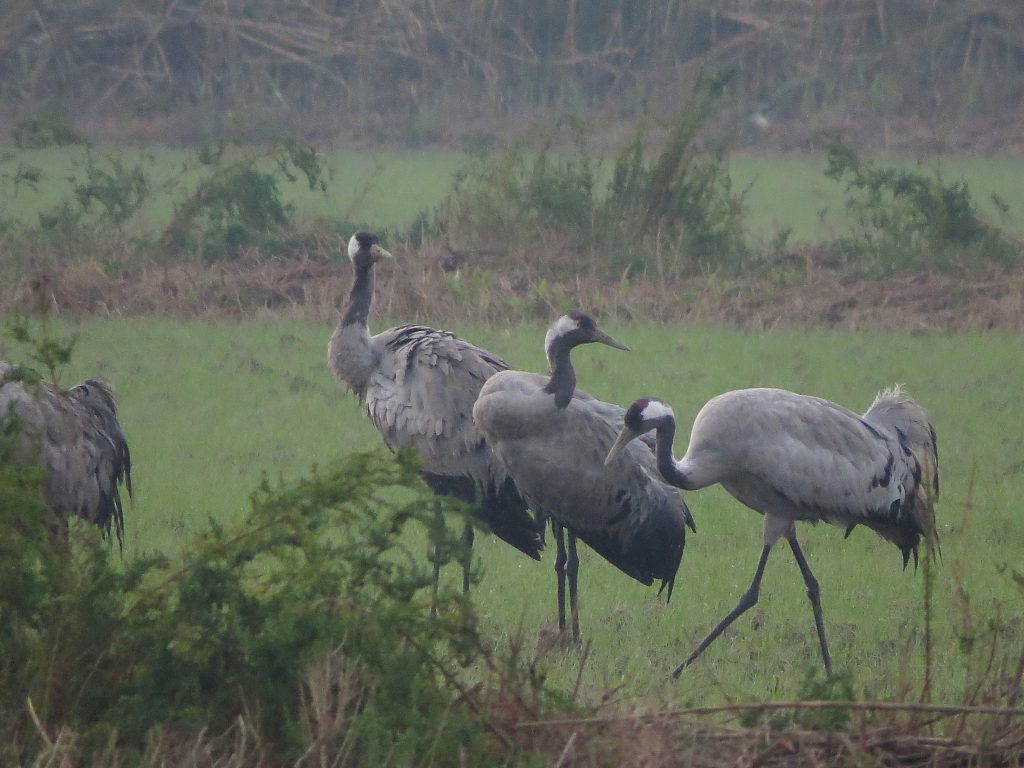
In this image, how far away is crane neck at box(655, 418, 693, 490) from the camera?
585 centimetres

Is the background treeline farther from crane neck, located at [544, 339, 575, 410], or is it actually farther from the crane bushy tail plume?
the crane bushy tail plume

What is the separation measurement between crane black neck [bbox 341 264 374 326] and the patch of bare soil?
458 cm

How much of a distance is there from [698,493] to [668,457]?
249cm

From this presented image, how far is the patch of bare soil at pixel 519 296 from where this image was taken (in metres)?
12.9

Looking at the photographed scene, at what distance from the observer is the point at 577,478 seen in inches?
250

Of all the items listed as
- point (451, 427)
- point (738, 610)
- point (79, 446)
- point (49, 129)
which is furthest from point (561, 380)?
point (49, 129)

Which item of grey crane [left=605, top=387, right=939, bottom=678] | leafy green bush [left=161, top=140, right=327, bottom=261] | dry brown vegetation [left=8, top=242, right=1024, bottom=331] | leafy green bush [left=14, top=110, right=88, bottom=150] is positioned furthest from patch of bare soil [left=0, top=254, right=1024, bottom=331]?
grey crane [left=605, top=387, right=939, bottom=678]

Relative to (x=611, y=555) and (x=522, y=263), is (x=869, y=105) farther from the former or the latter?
(x=611, y=555)

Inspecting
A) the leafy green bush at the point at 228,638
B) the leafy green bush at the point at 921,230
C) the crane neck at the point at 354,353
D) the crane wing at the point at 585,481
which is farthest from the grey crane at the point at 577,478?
the leafy green bush at the point at 921,230

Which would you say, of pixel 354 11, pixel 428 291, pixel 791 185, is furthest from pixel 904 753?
pixel 354 11

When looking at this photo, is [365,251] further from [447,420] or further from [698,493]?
[698,493]

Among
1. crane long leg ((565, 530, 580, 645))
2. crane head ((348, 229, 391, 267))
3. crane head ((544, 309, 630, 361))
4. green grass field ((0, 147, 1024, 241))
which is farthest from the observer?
green grass field ((0, 147, 1024, 241))

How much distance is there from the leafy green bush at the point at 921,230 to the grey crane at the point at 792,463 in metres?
8.14

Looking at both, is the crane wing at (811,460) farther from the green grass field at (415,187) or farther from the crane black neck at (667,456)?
the green grass field at (415,187)
